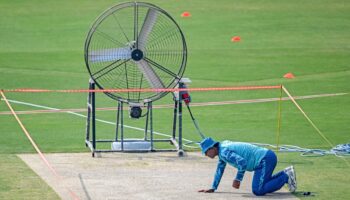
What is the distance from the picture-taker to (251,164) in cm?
1755

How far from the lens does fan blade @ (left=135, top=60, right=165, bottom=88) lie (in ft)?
68.0

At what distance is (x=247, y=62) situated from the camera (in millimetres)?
34062

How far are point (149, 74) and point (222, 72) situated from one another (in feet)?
37.4

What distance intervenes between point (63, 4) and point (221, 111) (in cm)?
2174

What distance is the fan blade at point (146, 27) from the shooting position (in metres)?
20.6

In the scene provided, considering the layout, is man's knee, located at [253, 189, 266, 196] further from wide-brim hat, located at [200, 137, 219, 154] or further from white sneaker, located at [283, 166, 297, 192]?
wide-brim hat, located at [200, 137, 219, 154]

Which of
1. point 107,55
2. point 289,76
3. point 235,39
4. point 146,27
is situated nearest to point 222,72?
point 289,76

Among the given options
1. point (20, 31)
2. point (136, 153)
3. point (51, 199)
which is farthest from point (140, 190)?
point (20, 31)

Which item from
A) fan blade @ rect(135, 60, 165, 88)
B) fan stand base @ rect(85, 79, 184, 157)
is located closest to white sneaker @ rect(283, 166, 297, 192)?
fan stand base @ rect(85, 79, 184, 157)

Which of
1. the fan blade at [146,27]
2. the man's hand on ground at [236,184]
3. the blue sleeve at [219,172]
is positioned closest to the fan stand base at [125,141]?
the fan blade at [146,27]

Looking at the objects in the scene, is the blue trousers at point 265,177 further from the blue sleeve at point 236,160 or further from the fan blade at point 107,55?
the fan blade at point 107,55

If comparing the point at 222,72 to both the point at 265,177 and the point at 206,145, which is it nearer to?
the point at 265,177

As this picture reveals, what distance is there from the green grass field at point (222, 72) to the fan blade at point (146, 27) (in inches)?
105

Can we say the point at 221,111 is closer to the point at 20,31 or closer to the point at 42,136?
the point at 42,136
